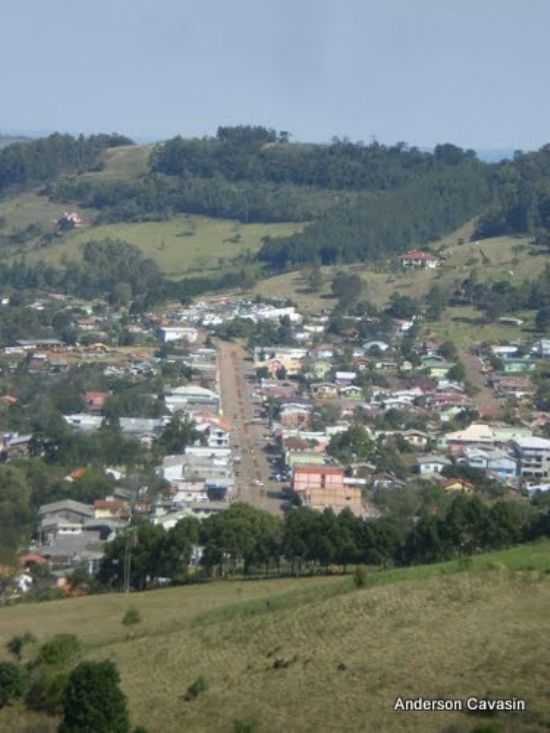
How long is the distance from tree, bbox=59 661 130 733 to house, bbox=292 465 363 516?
520 inches

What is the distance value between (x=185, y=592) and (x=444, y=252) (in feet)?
102

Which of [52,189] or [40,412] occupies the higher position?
[52,189]

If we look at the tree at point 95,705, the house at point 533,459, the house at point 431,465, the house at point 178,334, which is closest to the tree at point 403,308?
the house at point 178,334

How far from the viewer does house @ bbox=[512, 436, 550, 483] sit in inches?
999

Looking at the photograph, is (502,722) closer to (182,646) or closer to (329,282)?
(182,646)

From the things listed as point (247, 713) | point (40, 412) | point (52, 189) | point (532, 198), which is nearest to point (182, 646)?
point (247, 713)

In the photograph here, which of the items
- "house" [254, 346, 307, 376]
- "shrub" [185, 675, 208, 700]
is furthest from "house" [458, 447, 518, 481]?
"shrub" [185, 675, 208, 700]

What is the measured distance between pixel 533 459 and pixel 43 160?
36.9 meters

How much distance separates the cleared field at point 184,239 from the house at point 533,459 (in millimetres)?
20278

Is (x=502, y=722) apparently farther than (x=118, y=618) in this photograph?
No

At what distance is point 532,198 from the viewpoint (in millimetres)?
44562

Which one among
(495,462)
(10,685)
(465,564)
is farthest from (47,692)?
(495,462)

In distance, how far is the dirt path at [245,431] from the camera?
23.6m

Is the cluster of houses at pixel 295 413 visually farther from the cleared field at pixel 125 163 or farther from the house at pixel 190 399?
the cleared field at pixel 125 163
